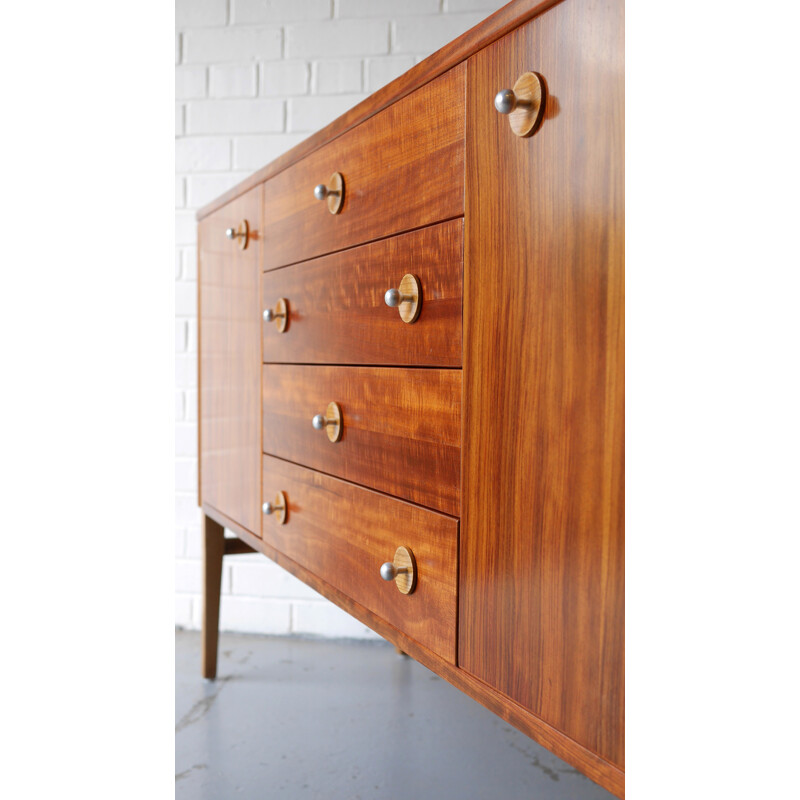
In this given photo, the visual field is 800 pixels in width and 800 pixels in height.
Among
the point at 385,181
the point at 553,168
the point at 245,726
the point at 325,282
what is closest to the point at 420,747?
the point at 245,726

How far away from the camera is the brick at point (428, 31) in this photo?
6.32 feet

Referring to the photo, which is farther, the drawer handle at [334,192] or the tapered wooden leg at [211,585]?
the tapered wooden leg at [211,585]

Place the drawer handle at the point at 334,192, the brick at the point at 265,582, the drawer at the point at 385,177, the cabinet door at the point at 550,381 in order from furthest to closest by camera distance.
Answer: the brick at the point at 265,582 < the drawer handle at the point at 334,192 < the drawer at the point at 385,177 < the cabinet door at the point at 550,381

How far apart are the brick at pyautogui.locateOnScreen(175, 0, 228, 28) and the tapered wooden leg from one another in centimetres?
136

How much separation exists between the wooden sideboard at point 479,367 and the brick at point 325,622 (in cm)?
94

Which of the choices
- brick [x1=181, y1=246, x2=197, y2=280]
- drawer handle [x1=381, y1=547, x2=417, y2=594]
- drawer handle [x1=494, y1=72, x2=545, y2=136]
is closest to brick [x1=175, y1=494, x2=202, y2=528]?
brick [x1=181, y1=246, x2=197, y2=280]

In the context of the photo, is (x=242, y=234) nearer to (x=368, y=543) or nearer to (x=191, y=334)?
(x=368, y=543)

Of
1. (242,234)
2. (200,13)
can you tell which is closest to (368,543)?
(242,234)

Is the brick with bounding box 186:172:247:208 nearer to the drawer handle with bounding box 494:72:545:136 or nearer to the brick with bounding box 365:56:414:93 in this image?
the brick with bounding box 365:56:414:93

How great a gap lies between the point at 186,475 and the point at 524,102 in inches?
69.8

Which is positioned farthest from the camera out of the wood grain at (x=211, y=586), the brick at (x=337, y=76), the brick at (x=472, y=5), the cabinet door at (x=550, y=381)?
the brick at (x=337, y=76)

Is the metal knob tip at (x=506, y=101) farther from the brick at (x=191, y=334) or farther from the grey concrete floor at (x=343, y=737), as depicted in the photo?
the brick at (x=191, y=334)

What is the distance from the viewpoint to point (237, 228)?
4.66 ft

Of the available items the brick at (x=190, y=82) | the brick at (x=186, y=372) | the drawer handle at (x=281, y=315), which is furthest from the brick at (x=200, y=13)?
the drawer handle at (x=281, y=315)
